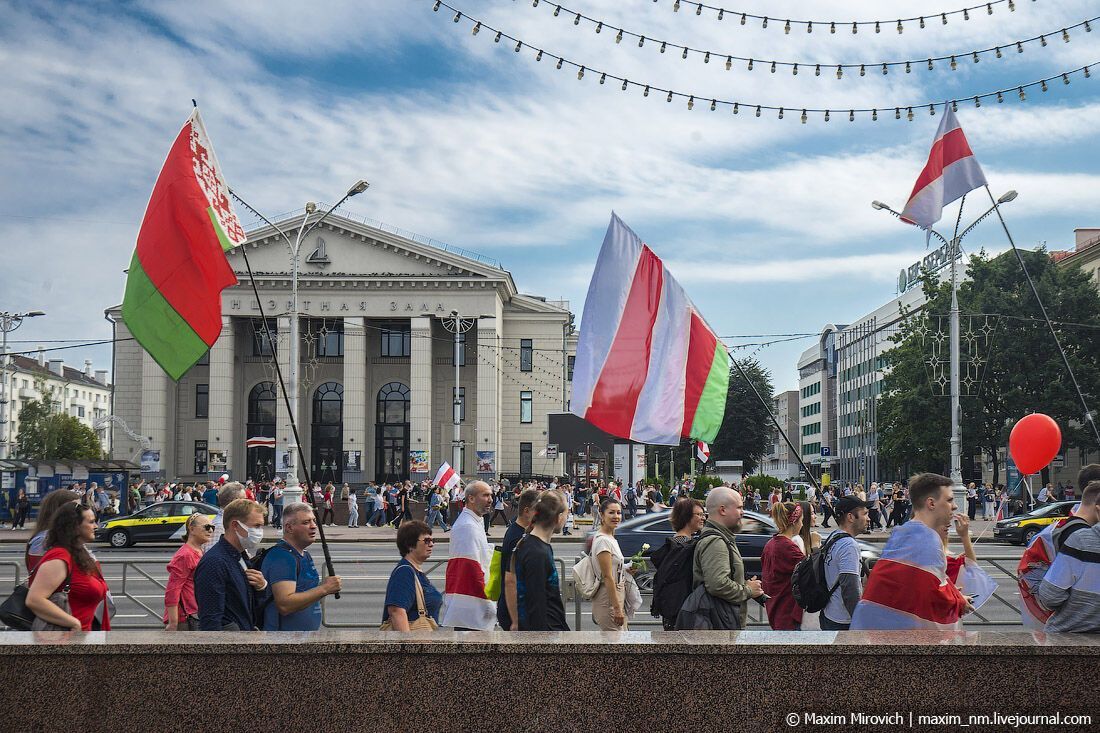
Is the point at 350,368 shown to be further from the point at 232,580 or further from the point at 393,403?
the point at 232,580

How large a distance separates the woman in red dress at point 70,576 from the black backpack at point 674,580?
3.29m

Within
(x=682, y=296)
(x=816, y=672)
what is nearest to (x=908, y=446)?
(x=682, y=296)

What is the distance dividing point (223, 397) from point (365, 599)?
51.4m

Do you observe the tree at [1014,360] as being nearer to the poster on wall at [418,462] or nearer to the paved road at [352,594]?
the poster on wall at [418,462]

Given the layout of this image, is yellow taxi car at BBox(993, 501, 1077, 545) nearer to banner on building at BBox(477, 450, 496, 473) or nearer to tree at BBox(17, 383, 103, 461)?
banner on building at BBox(477, 450, 496, 473)

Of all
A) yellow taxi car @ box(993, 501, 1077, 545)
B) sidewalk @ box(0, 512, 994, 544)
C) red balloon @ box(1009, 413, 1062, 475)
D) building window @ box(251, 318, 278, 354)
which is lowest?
sidewalk @ box(0, 512, 994, 544)

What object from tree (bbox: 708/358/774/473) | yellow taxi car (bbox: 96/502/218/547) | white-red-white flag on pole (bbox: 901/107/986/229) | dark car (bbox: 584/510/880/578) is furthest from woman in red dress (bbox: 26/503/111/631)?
tree (bbox: 708/358/774/473)

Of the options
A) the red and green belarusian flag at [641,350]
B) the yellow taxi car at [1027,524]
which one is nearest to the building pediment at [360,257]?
the yellow taxi car at [1027,524]

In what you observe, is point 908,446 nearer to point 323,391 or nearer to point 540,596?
point 323,391

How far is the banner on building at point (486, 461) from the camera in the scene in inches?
2405

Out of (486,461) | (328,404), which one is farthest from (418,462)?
(328,404)

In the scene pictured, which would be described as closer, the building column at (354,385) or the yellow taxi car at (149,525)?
the yellow taxi car at (149,525)

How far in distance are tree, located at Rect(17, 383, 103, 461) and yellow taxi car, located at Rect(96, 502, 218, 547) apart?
6588cm

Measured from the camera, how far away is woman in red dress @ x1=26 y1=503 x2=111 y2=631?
6094 mm
